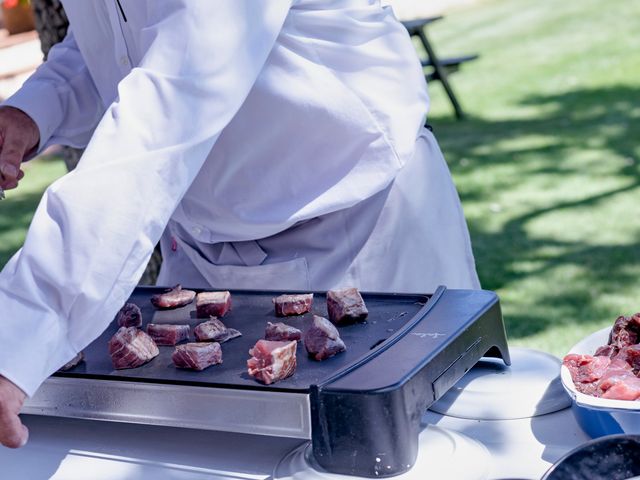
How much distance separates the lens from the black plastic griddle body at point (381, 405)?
135 centimetres

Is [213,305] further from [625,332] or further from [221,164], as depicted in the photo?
[625,332]

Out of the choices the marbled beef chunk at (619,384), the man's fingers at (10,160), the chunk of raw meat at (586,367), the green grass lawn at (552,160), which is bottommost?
the green grass lawn at (552,160)

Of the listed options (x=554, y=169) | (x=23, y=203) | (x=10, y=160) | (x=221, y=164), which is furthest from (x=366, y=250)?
(x=23, y=203)

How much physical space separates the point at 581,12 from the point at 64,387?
11117mm

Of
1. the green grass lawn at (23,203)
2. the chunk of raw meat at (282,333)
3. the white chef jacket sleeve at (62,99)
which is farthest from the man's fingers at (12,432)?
the green grass lawn at (23,203)

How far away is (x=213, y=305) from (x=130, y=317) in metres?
0.14

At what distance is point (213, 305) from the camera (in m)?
1.78

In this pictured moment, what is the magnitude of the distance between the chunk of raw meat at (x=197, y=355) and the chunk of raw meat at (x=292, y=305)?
205 millimetres

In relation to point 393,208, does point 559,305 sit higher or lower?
lower

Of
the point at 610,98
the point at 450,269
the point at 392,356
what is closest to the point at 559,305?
the point at 450,269

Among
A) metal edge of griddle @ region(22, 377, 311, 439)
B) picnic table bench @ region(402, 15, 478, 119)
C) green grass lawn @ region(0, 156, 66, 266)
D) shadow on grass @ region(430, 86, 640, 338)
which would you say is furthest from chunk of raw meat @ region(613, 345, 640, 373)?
picnic table bench @ region(402, 15, 478, 119)

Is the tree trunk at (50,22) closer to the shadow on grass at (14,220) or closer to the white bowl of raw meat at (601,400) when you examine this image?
the white bowl of raw meat at (601,400)

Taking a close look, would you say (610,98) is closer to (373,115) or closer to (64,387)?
(373,115)

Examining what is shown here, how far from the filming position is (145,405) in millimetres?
1511
